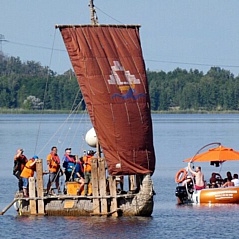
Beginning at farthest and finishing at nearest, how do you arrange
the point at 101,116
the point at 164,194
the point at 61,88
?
the point at 61,88
the point at 164,194
the point at 101,116

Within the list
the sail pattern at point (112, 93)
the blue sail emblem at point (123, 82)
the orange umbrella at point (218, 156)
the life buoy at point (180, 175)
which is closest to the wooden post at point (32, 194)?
the sail pattern at point (112, 93)

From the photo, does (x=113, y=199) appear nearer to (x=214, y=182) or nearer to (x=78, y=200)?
(x=78, y=200)

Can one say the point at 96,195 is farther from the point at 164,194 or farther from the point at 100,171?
the point at 164,194

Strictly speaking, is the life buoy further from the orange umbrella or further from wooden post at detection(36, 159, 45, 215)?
wooden post at detection(36, 159, 45, 215)

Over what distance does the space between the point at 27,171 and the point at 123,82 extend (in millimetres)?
4072

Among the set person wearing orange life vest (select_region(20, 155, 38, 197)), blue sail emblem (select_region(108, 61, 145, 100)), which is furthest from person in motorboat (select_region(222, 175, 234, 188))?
person wearing orange life vest (select_region(20, 155, 38, 197))

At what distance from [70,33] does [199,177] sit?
793 centimetres

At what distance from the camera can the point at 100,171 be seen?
32.8 m

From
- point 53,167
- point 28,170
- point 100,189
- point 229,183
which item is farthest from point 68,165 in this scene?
point 229,183

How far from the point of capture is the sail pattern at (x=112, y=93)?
112 ft

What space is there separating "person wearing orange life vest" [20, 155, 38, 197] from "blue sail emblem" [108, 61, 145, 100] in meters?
3.24

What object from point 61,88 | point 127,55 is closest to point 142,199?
point 127,55

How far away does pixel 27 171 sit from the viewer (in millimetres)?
34406

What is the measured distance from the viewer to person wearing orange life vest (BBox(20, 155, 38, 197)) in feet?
112
